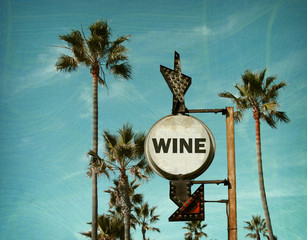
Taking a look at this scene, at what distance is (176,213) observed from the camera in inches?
148

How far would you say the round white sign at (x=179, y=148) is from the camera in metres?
3.85

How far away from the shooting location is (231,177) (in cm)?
435

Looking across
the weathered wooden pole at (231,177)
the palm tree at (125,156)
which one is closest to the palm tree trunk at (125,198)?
the palm tree at (125,156)

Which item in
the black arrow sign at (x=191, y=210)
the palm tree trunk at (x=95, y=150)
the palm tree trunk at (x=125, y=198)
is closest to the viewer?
the black arrow sign at (x=191, y=210)

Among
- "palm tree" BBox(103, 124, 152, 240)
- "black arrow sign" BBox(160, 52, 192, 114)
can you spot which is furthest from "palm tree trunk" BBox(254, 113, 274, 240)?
"black arrow sign" BBox(160, 52, 192, 114)

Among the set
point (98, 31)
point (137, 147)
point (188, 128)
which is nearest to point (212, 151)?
point (188, 128)

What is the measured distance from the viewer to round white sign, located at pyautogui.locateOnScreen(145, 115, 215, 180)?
3848mm

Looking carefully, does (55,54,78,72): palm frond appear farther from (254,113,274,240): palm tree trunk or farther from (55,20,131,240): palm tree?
(254,113,274,240): palm tree trunk

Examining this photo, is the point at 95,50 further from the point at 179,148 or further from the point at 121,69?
the point at 179,148

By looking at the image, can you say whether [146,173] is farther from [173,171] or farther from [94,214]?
[173,171]

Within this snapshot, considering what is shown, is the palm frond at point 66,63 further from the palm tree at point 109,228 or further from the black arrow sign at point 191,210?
the black arrow sign at point 191,210

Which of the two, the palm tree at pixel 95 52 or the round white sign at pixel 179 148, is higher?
the palm tree at pixel 95 52

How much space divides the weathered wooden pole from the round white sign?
61cm

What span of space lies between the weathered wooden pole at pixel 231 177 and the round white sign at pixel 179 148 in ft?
2.00
